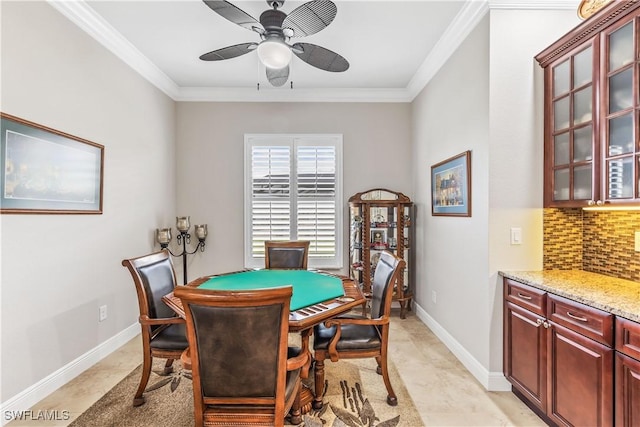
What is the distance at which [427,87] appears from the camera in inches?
147

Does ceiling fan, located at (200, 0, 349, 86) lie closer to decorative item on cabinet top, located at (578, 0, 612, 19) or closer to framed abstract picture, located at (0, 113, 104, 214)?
framed abstract picture, located at (0, 113, 104, 214)

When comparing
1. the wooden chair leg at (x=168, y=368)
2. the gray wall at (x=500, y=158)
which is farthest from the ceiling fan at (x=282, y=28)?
the wooden chair leg at (x=168, y=368)

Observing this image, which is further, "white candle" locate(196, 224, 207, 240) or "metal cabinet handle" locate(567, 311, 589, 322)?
"white candle" locate(196, 224, 207, 240)

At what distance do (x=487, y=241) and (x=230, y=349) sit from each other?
1992 millimetres

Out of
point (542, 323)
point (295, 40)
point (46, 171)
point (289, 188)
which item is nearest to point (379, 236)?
point (289, 188)

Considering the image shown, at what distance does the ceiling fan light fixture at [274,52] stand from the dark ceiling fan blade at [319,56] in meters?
0.28

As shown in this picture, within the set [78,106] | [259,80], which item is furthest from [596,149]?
[78,106]

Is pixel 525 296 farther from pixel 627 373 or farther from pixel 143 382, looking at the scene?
pixel 143 382

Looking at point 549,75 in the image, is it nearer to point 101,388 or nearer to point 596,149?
point 596,149

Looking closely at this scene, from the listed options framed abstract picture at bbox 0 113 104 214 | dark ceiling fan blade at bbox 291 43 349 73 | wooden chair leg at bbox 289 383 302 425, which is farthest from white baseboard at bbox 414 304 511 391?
framed abstract picture at bbox 0 113 104 214

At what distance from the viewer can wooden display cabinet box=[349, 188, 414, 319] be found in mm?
3947

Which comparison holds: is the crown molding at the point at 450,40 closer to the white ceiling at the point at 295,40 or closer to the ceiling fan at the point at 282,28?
the white ceiling at the point at 295,40

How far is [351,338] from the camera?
2145mm

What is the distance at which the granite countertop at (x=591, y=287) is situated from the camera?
1.52 meters
